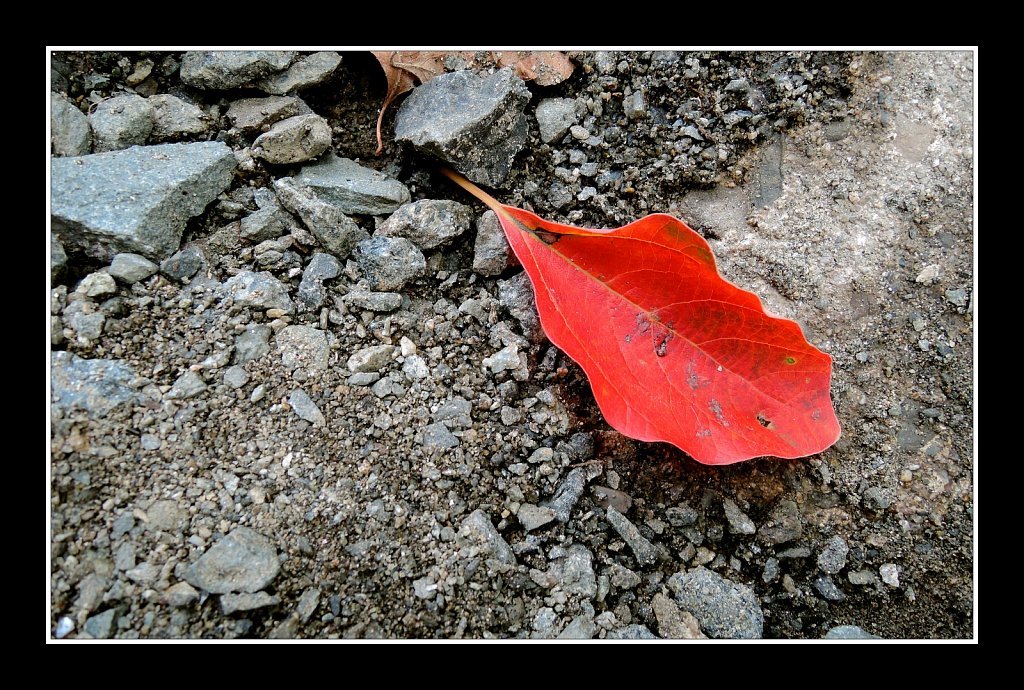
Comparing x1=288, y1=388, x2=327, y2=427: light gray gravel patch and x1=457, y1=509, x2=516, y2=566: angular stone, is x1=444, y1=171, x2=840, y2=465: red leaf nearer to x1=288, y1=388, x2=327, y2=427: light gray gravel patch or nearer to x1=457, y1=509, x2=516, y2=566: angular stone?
x1=457, y1=509, x2=516, y2=566: angular stone

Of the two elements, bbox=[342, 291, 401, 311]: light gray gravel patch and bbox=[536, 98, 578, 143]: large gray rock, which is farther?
bbox=[536, 98, 578, 143]: large gray rock

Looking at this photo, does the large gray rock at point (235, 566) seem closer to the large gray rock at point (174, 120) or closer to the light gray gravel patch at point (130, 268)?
the light gray gravel patch at point (130, 268)

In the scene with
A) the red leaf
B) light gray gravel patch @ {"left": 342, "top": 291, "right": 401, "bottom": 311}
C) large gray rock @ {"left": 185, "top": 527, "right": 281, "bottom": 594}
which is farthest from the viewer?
light gray gravel patch @ {"left": 342, "top": 291, "right": 401, "bottom": 311}

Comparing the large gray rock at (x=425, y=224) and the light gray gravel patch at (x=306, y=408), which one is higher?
the large gray rock at (x=425, y=224)

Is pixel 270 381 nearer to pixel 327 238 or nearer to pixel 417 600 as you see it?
pixel 327 238

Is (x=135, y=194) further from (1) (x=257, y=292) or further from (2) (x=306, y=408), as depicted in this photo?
(2) (x=306, y=408)

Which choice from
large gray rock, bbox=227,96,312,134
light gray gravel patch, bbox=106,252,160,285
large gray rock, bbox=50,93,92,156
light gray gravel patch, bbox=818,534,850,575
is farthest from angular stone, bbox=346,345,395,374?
light gray gravel patch, bbox=818,534,850,575

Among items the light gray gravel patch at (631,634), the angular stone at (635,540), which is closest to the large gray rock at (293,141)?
the angular stone at (635,540)
